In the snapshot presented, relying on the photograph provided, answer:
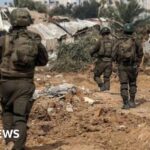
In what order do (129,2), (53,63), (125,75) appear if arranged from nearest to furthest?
(125,75)
(53,63)
(129,2)

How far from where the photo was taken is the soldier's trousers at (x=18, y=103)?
21.1ft

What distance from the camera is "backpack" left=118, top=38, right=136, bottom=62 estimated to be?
34.4ft

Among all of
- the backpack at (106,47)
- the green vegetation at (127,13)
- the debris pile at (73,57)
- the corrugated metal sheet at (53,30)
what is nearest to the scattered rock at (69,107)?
the backpack at (106,47)

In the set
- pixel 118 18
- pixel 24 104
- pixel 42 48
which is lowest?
pixel 118 18

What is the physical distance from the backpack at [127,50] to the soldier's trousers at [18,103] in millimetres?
4169

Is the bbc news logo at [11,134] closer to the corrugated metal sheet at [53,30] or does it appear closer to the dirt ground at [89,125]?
the dirt ground at [89,125]

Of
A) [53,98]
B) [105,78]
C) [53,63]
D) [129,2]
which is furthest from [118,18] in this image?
[53,98]

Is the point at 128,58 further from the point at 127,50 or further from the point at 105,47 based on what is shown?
the point at 105,47

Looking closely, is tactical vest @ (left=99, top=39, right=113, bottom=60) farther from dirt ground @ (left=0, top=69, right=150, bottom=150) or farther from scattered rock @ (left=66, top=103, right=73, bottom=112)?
scattered rock @ (left=66, top=103, right=73, bottom=112)

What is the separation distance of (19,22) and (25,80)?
0.68m

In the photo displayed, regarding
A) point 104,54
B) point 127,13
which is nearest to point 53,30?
point 127,13

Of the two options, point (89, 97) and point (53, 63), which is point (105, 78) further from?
point (53, 63)

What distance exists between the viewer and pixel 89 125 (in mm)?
8844

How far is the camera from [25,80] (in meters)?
6.56
